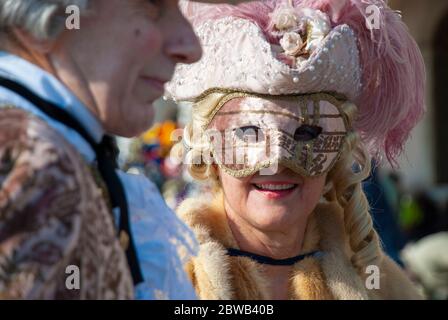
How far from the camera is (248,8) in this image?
3.22 metres

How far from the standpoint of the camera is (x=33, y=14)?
160 centimetres

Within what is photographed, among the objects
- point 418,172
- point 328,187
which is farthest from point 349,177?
point 418,172

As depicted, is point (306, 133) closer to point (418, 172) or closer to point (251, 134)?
point (251, 134)

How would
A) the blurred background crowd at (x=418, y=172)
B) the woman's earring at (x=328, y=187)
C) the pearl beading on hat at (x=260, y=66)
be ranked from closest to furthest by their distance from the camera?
the pearl beading on hat at (x=260, y=66), the woman's earring at (x=328, y=187), the blurred background crowd at (x=418, y=172)

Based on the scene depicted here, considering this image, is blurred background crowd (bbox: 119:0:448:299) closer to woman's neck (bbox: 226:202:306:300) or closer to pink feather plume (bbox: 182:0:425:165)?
pink feather plume (bbox: 182:0:425:165)

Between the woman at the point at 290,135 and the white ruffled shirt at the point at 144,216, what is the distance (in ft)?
3.52

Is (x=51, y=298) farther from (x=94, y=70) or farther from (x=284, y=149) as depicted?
(x=284, y=149)

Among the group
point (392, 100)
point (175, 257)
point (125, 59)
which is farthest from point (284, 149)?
point (125, 59)

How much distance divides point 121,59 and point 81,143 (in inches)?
6.2

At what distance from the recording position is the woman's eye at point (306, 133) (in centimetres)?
308

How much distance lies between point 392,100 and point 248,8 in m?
0.57

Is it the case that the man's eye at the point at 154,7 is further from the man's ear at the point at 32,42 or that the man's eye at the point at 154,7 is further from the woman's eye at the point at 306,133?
the woman's eye at the point at 306,133

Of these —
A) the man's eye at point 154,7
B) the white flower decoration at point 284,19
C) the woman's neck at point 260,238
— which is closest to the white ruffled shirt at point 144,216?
the man's eye at point 154,7

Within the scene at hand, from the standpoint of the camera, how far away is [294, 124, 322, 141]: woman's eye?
3.08 metres
